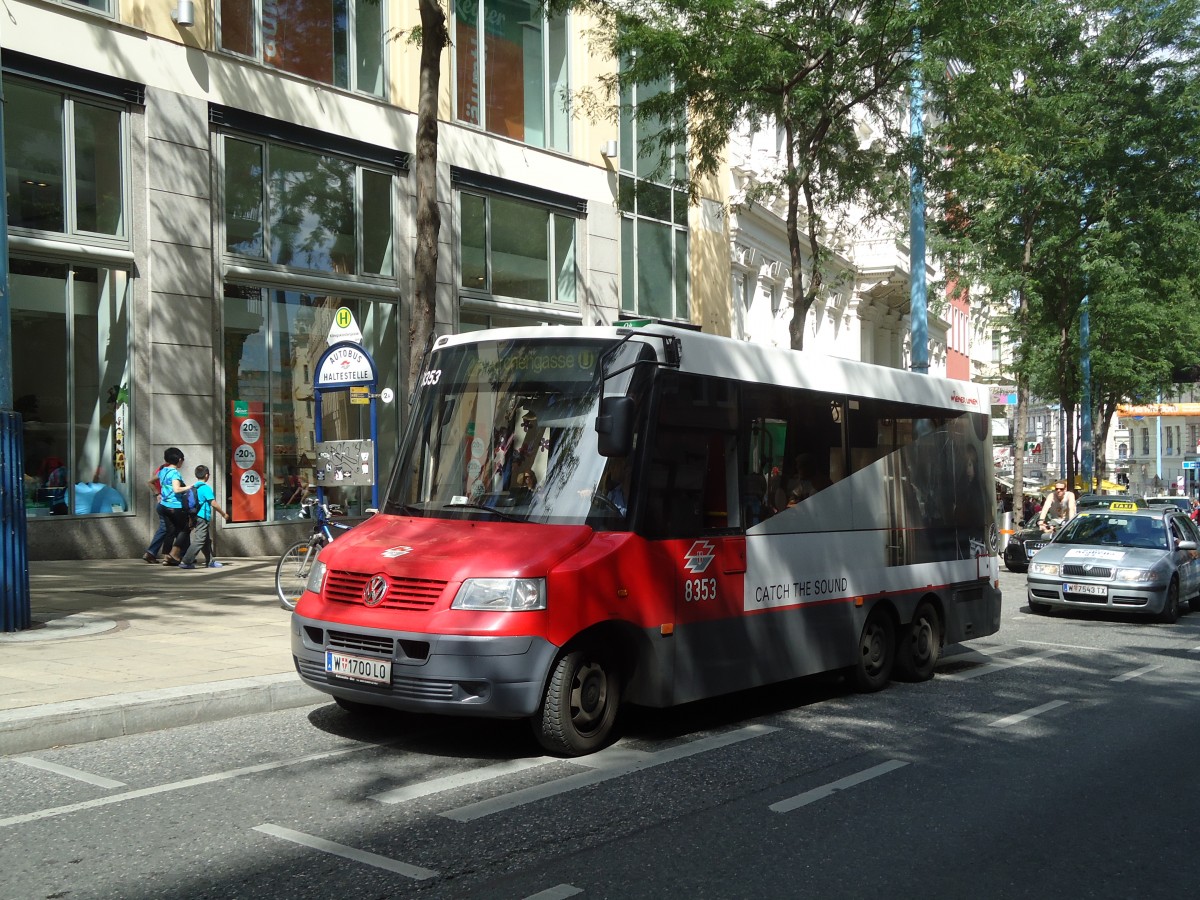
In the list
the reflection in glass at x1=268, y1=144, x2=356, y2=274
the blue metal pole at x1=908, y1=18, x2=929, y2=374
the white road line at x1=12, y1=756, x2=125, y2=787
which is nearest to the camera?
the white road line at x1=12, y1=756, x2=125, y2=787

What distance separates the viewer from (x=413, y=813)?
618 cm

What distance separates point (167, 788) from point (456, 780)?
151 cm

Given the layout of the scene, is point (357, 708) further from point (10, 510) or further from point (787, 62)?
point (787, 62)

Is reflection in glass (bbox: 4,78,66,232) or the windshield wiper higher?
reflection in glass (bbox: 4,78,66,232)

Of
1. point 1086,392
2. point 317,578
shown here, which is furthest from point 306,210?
point 1086,392

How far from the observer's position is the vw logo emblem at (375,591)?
24.3ft

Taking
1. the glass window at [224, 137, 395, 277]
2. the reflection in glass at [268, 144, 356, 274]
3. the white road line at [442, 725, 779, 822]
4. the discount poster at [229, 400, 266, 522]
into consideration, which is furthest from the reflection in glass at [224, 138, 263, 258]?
the white road line at [442, 725, 779, 822]

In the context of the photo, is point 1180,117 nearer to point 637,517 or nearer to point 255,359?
point 255,359

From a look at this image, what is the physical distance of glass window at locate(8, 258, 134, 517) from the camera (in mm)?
16922

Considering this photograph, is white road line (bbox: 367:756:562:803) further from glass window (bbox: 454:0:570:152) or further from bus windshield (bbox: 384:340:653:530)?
glass window (bbox: 454:0:570:152)

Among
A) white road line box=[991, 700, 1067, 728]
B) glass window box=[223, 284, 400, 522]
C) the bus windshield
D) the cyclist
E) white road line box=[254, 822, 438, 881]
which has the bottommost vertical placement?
white road line box=[991, 700, 1067, 728]

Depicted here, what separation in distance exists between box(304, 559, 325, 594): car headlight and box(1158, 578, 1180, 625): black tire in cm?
1310

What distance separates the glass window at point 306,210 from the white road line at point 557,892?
52.2 ft

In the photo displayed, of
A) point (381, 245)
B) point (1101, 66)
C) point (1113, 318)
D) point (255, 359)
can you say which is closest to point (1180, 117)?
point (1101, 66)
